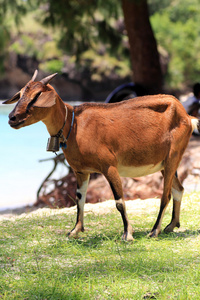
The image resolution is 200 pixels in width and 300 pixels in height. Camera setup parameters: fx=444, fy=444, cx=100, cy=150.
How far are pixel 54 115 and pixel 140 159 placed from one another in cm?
89

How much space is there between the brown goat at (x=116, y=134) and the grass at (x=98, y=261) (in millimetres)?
232

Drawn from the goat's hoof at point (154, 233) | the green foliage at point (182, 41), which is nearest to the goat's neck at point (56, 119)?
the goat's hoof at point (154, 233)

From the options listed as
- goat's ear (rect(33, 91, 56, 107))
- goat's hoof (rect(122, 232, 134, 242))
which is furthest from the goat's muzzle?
goat's hoof (rect(122, 232, 134, 242))

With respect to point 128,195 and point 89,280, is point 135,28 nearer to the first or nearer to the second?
point 128,195

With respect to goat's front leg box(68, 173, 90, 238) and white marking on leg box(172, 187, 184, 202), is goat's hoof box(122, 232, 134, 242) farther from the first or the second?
white marking on leg box(172, 187, 184, 202)

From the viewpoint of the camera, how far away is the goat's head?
12.2ft

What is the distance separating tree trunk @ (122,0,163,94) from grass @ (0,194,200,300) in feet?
19.6

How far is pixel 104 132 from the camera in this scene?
13.4 feet

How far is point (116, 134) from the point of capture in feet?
13.5

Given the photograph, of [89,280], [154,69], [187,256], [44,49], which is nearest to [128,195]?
[154,69]

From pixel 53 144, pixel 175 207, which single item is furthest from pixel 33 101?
pixel 175 207

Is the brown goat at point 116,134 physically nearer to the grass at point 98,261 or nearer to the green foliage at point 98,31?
the grass at point 98,261

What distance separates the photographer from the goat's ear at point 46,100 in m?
3.74

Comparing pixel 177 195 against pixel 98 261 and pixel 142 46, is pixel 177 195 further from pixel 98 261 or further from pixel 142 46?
pixel 142 46
